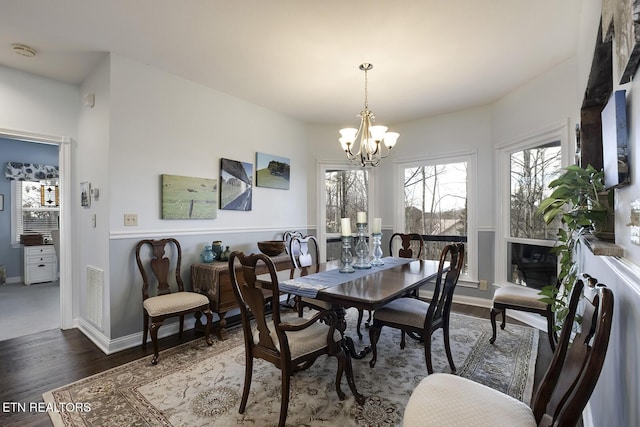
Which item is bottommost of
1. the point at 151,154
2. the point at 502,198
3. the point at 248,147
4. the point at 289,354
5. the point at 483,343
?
the point at 483,343

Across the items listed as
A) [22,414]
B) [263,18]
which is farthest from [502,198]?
[22,414]

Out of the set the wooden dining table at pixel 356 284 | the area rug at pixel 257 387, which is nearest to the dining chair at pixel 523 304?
the area rug at pixel 257 387

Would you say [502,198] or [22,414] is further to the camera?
[502,198]

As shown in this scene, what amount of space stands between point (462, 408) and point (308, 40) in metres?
2.63

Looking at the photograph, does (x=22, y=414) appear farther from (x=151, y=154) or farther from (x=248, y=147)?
(x=248, y=147)

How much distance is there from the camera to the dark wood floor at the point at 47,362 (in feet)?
6.61

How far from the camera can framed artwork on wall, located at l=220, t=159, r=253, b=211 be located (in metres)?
3.61

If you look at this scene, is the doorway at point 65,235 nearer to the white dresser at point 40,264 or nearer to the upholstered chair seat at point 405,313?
the white dresser at point 40,264

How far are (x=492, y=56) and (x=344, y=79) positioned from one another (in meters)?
1.40

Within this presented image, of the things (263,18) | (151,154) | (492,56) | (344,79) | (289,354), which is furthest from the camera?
(344,79)

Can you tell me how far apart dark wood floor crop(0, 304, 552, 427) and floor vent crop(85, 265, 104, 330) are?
22cm

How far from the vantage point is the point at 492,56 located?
2.77 metres

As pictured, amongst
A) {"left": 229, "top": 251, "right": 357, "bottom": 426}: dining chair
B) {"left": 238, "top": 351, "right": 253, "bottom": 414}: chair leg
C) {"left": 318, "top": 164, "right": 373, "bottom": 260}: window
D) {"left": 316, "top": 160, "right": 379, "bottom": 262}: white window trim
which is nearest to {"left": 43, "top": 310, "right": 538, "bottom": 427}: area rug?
{"left": 238, "top": 351, "right": 253, "bottom": 414}: chair leg

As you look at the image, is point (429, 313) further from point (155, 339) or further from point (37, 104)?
point (37, 104)
